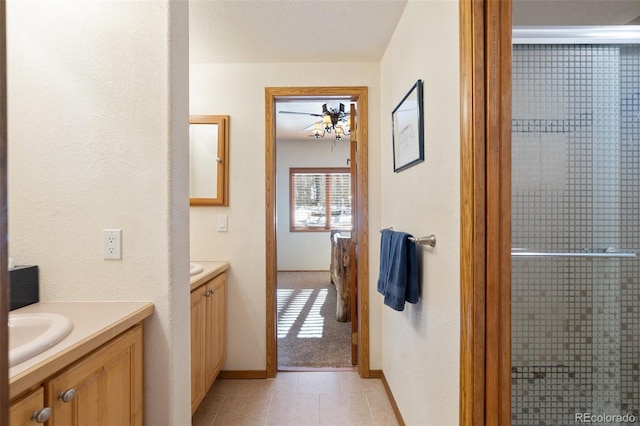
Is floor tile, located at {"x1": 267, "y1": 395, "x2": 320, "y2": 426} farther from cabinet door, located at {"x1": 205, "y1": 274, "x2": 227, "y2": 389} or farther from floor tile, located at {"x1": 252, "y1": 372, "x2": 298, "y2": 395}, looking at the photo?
cabinet door, located at {"x1": 205, "y1": 274, "x2": 227, "y2": 389}

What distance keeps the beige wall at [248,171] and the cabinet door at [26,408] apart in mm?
1678

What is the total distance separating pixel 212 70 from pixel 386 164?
1544mm

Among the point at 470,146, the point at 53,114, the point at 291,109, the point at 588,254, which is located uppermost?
the point at 291,109

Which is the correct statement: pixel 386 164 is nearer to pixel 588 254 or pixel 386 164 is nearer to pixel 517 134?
pixel 517 134

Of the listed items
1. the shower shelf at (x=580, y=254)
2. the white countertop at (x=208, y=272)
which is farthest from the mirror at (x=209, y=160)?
the shower shelf at (x=580, y=254)

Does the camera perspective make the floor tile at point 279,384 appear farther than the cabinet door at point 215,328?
Yes

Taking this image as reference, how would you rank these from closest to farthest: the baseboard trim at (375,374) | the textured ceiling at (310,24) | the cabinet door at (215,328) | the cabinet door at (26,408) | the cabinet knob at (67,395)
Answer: the cabinet door at (26,408) → the cabinet knob at (67,395) → the textured ceiling at (310,24) → the cabinet door at (215,328) → the baseboard trim at (375,374)

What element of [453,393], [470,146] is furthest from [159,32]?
[453,393]

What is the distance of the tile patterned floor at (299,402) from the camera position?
189cm

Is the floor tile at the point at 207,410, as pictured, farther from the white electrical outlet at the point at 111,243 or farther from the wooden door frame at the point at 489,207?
the wooden door frame at the point at 489,207

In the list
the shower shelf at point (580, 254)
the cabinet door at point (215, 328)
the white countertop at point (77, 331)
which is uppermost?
the shower shelf at point (580, 254)

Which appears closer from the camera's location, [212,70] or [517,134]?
[517,134]

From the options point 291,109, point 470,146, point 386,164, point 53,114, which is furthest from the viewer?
point 291,109

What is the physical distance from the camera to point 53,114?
1.16 meters
